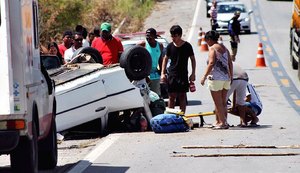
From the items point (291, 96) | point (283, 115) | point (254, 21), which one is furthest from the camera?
point (254, 21)

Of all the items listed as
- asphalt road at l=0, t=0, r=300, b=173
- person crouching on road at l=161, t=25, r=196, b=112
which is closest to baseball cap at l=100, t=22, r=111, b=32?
person crouching on road at l=161, t=25, r=196, b=112

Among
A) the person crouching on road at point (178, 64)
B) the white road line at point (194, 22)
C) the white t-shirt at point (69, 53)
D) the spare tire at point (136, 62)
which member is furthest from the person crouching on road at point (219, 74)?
the white road line at point (194, 22)

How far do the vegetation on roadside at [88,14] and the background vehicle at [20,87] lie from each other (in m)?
21.1

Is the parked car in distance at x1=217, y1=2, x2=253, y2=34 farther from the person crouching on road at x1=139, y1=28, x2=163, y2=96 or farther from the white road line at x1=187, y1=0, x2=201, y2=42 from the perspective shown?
the person crouching on road at x1=139, y1=28, x2=163, y2=96

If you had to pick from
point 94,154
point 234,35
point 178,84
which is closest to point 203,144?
point 94,154

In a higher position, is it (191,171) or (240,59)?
(191,171)

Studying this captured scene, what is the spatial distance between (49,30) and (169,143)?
20368mm

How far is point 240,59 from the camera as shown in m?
35.7

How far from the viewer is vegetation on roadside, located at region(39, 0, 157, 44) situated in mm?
34406

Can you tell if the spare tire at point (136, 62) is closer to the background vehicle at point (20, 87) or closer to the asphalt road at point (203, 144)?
the asphalt road at point (203, 144)

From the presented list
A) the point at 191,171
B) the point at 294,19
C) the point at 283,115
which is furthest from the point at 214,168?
the point at 294,19

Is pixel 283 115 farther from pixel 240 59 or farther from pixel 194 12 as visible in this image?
pixel 194 12

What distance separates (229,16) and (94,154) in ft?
111

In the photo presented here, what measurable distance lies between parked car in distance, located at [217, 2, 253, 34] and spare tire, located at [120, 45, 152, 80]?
2921 centimetres
